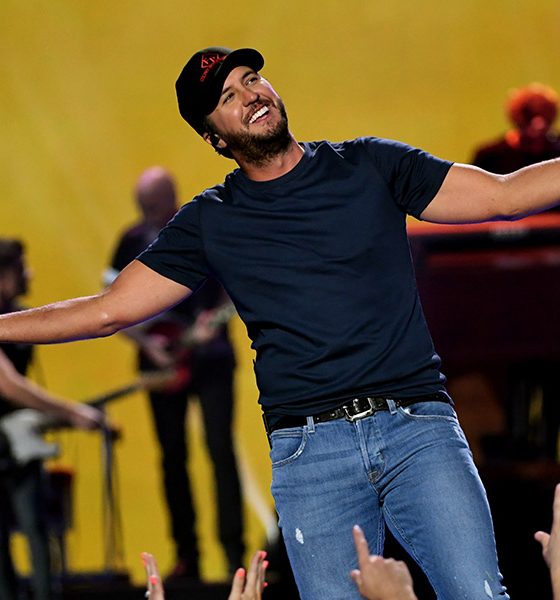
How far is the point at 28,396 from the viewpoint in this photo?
5.19 metres

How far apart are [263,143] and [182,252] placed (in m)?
0.32

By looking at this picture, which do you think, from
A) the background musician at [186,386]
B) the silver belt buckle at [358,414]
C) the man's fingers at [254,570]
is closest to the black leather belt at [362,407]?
the silver belt buckle at [358,414]

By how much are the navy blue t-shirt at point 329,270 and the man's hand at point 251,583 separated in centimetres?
36

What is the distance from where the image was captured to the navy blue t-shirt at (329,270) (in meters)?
2.74

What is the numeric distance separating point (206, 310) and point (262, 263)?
309 centimetres

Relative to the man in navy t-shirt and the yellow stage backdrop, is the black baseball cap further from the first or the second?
the yellow stage backdrop

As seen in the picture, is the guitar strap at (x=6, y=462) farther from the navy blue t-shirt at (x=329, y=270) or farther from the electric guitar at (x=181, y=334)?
the navy blue t-shirt at (x=329, y=270)

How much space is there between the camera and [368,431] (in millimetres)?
2721

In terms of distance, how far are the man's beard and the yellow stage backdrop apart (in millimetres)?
4412

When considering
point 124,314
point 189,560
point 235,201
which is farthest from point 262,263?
point 189,560

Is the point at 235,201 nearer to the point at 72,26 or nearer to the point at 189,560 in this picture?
the point at 189,560

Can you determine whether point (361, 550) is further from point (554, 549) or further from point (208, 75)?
point (208, 75)

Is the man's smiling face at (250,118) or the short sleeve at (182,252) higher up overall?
the man's smiling face at (250,118)

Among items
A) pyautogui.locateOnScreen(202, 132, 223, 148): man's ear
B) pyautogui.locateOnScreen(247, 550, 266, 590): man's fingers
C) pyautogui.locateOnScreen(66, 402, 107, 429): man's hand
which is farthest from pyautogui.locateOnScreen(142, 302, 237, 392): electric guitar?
pyautogui.locateOnScreen(247, 550, 266, 590): man's fingers
